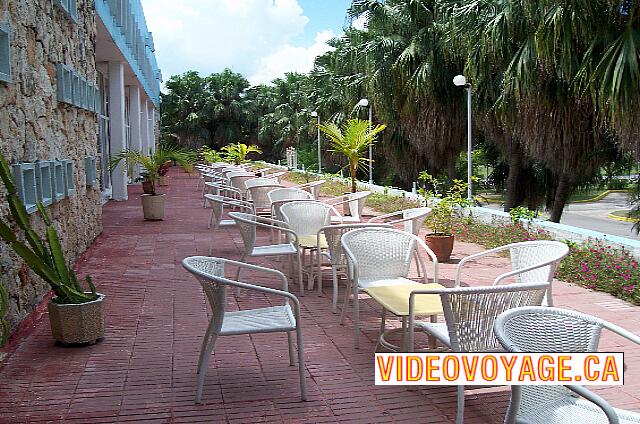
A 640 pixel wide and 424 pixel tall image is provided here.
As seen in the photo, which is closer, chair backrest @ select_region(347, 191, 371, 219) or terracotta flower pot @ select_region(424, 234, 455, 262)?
terracotta flower pot @ select_region(424, 234, 455, 262)

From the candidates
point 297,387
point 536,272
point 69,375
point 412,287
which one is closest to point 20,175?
point 69,375

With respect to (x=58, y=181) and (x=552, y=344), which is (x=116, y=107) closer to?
(x=58, y=181)

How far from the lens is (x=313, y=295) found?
6.11 metres

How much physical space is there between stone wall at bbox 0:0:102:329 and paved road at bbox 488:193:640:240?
15679 millimetres

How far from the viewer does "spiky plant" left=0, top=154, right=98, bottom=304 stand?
13.1 ft

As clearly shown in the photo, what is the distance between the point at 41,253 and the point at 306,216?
9.92ft

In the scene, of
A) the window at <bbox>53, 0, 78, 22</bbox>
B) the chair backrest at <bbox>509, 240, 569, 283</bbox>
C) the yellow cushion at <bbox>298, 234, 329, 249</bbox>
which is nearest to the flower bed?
the chair backrest at <bbox>509, 240, 569, 283</bbox>

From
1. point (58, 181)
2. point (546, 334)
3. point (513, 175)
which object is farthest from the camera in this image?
point (513, 175)

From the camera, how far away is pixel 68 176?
6.78 m

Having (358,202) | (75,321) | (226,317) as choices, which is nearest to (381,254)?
(226,317)

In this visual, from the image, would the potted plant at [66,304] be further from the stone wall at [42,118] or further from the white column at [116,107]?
the white column at [116,107]

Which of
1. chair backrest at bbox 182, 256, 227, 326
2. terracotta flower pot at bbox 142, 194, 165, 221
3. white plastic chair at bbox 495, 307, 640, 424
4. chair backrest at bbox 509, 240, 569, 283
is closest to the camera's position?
white plastic chair at bbox 495, 307, 640, 424

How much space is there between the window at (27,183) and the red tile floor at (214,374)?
0.94 metres

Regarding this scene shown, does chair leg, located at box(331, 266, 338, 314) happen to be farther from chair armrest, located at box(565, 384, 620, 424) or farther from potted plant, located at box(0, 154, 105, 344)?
chair armrest, located at box(565, 384, 620, 424)
